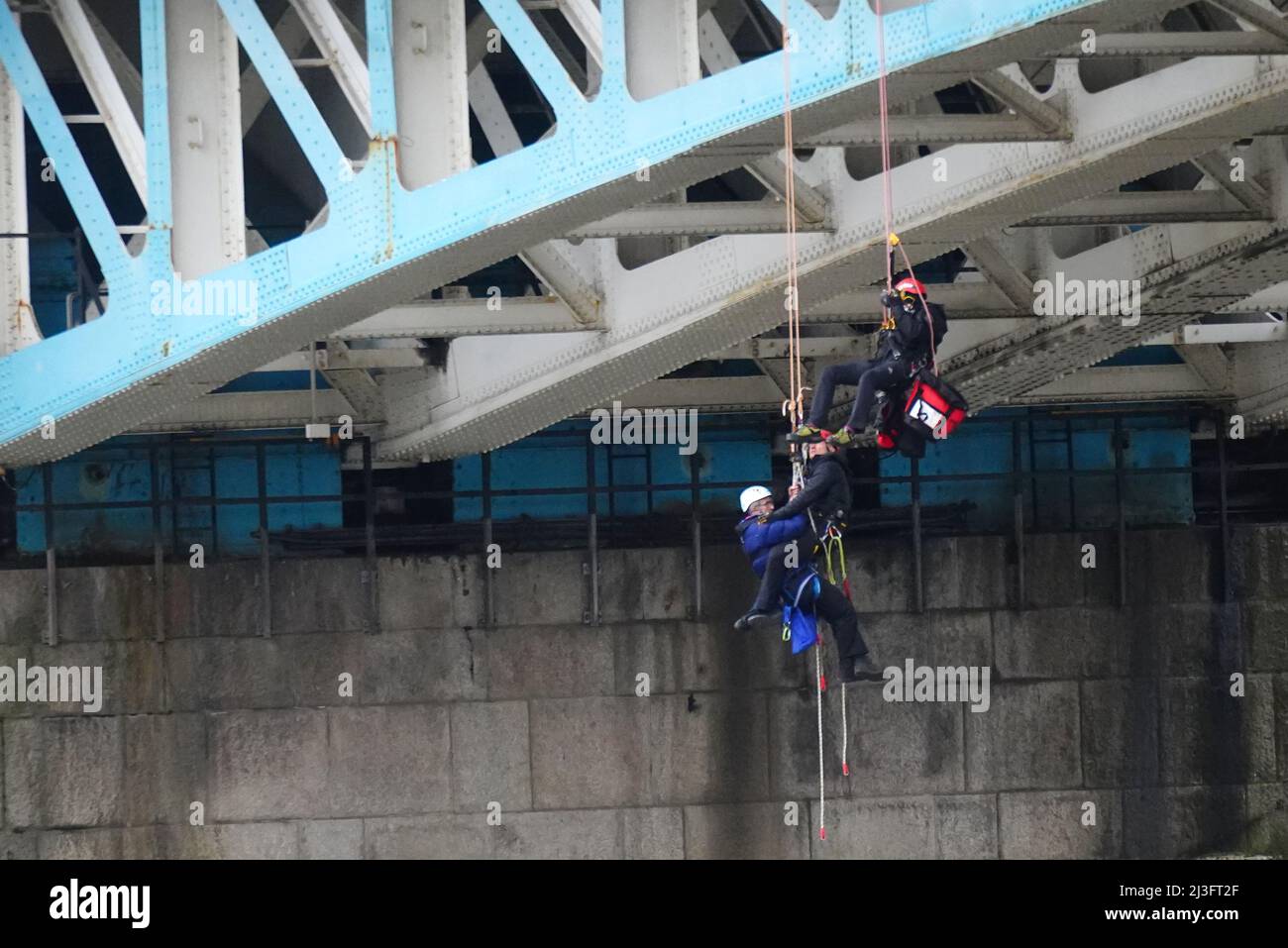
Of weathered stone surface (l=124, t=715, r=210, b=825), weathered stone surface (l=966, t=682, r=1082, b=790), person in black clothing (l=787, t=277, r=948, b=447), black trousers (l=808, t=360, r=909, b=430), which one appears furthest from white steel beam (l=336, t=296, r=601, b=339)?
weathered stone surface (l=966, t=682, r=1082, b=790)

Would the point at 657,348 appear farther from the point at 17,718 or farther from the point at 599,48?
the point at 17,718

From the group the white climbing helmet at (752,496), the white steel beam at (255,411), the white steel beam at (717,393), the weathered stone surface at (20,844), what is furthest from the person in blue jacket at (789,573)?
the weathered stone surface at (20,844)

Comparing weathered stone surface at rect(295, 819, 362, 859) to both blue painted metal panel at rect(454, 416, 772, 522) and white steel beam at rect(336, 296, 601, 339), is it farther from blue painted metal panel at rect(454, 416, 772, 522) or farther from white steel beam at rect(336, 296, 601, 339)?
white steel beam at rect(336, 296, 601, 339)

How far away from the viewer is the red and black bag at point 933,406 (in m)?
15.0

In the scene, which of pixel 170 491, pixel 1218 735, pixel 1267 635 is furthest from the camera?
pixel 1218 735

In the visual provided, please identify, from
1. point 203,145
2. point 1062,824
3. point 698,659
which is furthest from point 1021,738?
point 203,145

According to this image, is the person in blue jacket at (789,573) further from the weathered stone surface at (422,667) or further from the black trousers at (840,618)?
the weathered stone surface at (422,667)

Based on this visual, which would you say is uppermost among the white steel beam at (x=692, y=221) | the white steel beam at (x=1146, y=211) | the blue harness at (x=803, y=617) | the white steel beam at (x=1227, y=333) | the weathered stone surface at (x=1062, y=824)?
the white steel beam at (x=1146, y=211)

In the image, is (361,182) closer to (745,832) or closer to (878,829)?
(745,832)

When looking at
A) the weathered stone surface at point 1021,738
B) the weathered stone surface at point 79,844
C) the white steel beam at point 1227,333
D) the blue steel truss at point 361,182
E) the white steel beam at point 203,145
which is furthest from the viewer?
the weathered stone surface at point 1021,738

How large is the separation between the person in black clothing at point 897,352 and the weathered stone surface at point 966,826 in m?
7.39

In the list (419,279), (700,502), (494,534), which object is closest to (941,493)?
(700,502)

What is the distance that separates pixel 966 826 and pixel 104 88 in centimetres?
1025

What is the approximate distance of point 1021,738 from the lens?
22.0m
